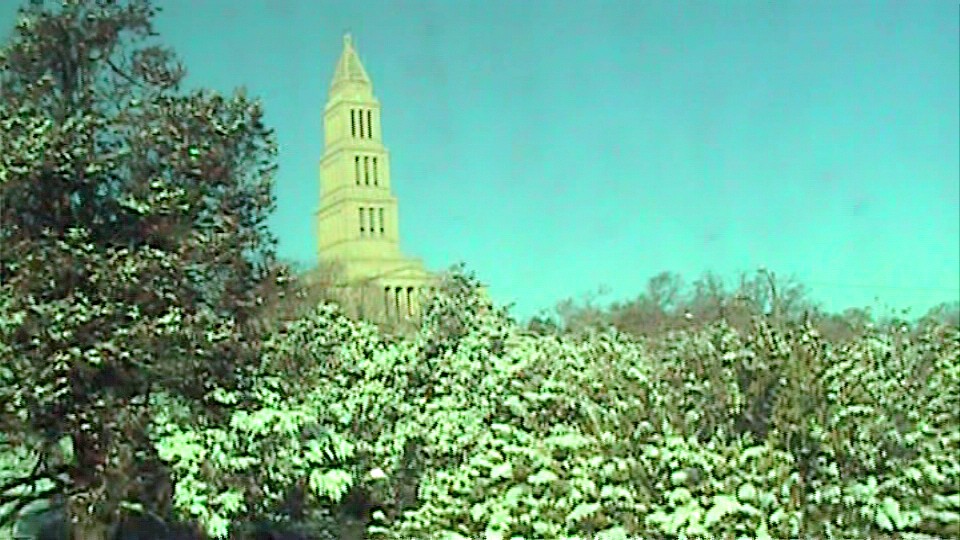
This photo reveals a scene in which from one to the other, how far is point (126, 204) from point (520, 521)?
6.39ft

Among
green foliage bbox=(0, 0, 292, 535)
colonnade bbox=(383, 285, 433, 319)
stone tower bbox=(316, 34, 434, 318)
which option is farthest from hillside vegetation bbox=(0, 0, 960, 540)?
stone tower bbox=(316, 34, 434, 318)

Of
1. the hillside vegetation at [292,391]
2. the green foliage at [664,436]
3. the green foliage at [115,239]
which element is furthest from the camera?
the green foliage at [115,239]

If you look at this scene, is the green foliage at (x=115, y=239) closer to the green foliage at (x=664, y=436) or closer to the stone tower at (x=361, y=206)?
the green foliage at (x=664, y=436)

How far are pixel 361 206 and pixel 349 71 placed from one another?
689 millimetres

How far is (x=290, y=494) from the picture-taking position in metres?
5.56

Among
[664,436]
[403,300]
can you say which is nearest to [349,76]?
[403,300]

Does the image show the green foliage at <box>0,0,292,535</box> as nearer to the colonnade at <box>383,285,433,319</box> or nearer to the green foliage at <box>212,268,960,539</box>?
the green foliage at <box>212,268,960,539</box>

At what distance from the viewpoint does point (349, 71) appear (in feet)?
22.0

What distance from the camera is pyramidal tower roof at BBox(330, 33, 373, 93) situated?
6.57m

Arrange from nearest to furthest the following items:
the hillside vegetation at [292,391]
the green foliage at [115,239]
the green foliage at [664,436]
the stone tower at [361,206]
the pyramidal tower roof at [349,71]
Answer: the green foliage at [664,436] → the hillside vegetation at [292,391] → the green foliage at [115,239] → the pyramidal tower roof at [349,71] → the stone tower at [361,206]

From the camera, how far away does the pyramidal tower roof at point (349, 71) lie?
6.57m

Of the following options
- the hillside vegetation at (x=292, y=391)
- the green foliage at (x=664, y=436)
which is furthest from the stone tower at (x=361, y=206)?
the green foliage at (x=664, y=436)

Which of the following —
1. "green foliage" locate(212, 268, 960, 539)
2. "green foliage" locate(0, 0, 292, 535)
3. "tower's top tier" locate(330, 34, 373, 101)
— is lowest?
"green foliage" locate(212, 268, 960, 539)

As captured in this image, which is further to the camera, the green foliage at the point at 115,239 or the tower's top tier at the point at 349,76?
the tower's top tier at the point at 349,76
